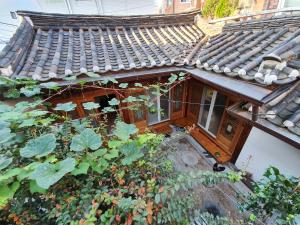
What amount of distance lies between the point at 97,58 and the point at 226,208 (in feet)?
19.0

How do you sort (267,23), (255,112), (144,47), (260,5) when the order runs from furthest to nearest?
(260,5) < (144,47) < (267,23) < (255,112)

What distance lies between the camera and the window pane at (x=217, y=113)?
229 inches

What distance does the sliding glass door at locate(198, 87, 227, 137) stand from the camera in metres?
5.94

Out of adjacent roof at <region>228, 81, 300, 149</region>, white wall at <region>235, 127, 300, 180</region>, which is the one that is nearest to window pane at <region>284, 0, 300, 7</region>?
adjacent roof at <region>228, 81, 300, 149</region>

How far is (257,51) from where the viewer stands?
412 cm

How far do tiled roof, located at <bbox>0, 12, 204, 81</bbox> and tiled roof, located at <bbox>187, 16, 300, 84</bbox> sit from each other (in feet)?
3.37

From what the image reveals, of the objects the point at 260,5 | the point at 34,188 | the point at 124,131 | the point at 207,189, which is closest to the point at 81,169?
the point at 34,188

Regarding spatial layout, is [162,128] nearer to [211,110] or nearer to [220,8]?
[211,110]

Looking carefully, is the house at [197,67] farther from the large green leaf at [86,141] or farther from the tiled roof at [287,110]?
the large green leaf at [86,141]

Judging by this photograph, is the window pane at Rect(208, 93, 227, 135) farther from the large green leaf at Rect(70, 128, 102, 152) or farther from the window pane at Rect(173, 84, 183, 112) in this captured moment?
the large green leaf at Rect(70, 128, 102, 152)

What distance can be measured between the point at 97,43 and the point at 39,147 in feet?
15.3

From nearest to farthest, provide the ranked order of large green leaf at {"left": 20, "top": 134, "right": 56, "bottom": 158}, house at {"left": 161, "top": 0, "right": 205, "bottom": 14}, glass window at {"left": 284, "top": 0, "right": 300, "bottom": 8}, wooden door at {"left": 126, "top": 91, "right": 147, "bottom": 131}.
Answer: large green leaf at {"left": 20, "top": 134, "right": 56, "bottom": 158}
wooden door at {"left": 126, "top": 91, "right": 147, "bottom": 131}
glass window at {"left": 284, "top": 0, "right": 300, "bottom": 8}
house at {"left": 161, "top": 0, "right": 205, "bottom": 14}

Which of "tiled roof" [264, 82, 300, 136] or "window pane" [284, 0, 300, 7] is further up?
"window pane" [284, 0, 300, 7]

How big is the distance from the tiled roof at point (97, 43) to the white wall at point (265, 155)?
3.42 metres
